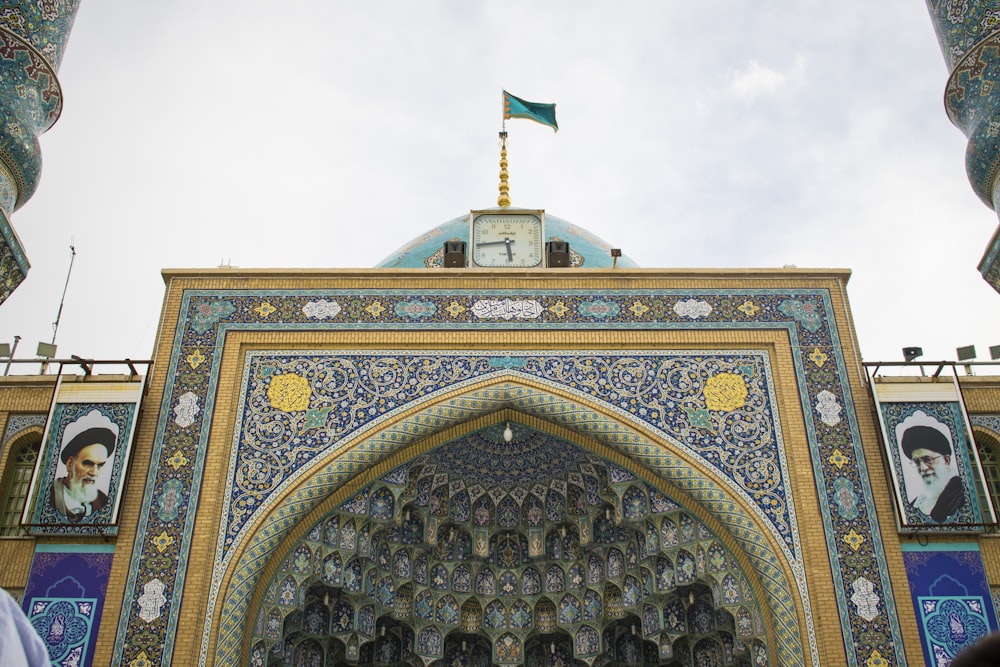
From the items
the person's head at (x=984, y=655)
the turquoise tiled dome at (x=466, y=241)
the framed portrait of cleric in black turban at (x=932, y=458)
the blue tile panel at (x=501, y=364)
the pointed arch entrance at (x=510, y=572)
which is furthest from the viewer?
the turquoise tiled dome at (x=466, y=241)

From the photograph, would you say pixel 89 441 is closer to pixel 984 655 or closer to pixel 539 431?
pixel 539 431

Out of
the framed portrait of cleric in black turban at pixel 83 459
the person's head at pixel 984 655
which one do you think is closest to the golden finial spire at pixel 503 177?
the framed portrait of cleric in black turban at pixel 83 459

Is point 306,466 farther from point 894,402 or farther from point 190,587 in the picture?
point 894,402

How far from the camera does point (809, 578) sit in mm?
6648

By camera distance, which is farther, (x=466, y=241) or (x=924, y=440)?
(x=466, y=241)

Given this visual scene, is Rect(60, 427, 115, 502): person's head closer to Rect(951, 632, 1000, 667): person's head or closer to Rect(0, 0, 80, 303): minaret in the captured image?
Rect(0, 0, 80, 303): minaret

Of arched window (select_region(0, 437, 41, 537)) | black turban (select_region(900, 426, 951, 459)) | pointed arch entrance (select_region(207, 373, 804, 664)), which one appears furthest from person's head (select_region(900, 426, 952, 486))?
arched window (select_region(0, 437, 41, 537))

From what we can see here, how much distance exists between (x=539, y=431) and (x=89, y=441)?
3423 mm

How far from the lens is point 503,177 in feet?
33.8

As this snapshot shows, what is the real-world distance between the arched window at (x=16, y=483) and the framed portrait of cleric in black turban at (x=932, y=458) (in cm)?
635

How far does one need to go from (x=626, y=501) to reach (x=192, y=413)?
346 cm

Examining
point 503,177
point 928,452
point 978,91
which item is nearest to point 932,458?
point 928,452

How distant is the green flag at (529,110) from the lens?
959 cm

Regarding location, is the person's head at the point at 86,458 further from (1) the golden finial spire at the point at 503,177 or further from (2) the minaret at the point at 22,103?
(1) the golden finial spire at the point at 503,177
